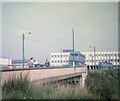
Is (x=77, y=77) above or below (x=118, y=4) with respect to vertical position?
below

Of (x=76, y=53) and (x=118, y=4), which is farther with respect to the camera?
(x=76, y=53)

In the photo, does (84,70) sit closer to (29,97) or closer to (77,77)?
(77,77)

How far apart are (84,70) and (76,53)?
33.3 ft

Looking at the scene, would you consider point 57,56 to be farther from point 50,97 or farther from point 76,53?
point 50,97

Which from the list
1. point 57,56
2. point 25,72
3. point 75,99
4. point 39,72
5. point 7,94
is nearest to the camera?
point 7,94

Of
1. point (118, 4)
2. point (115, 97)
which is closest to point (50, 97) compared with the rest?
point (115, 97)

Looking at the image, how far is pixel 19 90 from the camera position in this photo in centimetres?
1494

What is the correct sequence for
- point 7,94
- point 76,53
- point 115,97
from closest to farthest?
1. point 7,94
2. point 115,97
3. point 76,53

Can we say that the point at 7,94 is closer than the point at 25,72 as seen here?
Yes

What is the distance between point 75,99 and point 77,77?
102 feet

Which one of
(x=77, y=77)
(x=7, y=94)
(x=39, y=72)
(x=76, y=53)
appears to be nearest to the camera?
(x=7, y=94)

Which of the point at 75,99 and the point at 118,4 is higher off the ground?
the point at 118,4

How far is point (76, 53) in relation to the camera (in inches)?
2473

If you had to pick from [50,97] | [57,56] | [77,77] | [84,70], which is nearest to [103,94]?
[50,97]
